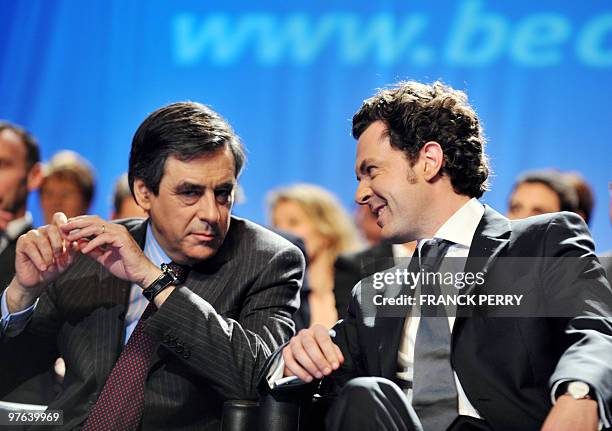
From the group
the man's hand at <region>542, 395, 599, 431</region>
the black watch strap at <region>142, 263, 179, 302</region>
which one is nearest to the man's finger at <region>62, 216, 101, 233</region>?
the black watch strap at <region>142, 263, 179, 302</region>

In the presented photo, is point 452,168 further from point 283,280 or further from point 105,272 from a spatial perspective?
point 105,272

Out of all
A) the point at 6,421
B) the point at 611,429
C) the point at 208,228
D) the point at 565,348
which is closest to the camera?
the point at 611,429

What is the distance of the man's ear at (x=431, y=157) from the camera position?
2.17 metres

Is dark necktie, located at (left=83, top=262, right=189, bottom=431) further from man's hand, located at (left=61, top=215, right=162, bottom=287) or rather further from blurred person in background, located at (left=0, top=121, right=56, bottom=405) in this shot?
blurred person in background, located at (left=0, top=121, right=56, bottom=405)

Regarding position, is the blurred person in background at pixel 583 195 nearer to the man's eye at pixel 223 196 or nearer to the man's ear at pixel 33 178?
the man's eye at pixel 223 196

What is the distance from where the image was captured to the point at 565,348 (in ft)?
5.82

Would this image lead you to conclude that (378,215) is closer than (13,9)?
Yes

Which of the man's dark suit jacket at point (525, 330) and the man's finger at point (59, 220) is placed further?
the man's finger at point (59, 220)

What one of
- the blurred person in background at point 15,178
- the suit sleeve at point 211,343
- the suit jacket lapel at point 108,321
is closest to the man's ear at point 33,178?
the blurred person in background at point 15,178

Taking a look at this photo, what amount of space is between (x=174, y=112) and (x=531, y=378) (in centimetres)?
125

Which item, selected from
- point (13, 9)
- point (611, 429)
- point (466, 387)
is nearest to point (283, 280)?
point (466, 387)

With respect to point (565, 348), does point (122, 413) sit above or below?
below

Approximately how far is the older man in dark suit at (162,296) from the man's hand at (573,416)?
31.8 inches

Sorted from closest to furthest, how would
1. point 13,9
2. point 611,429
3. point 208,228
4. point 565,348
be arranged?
point 611,429 → point 565,348 → point 208,228 → point 13,9
